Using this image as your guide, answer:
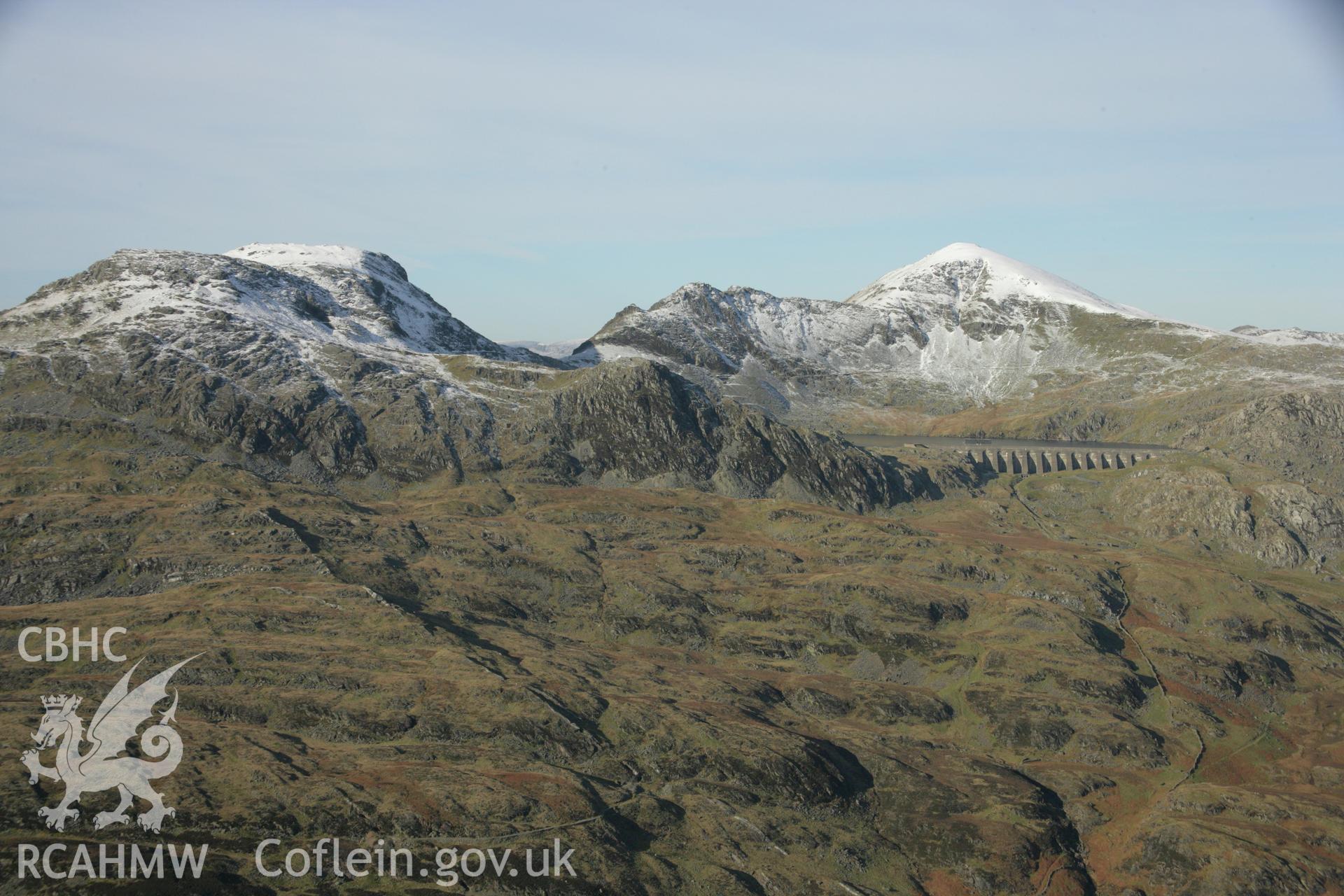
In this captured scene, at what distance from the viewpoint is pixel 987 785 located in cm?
17975

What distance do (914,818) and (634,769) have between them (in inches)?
1849

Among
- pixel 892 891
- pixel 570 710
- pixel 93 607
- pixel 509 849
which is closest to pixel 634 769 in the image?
pixel 570 710

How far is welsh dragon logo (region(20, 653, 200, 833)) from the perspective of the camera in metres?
134

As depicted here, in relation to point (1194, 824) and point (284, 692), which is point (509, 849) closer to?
point (284, 692)

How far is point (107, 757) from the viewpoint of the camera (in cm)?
14375

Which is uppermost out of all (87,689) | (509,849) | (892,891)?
(87,689)

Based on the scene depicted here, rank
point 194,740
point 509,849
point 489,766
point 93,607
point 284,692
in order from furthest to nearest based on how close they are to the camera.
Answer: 1. point 93,607
2. point 284,692
3. point 489,766
4. point 194,740
5. point 509,849

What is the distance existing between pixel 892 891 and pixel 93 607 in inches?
5977

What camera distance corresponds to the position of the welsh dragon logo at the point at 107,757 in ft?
438

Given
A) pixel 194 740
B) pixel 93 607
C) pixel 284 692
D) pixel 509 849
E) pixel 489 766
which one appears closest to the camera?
pixel 509 849

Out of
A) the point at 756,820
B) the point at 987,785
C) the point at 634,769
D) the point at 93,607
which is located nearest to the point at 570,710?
the point at 634,769

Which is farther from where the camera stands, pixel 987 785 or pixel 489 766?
pixel 987 785

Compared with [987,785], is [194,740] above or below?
above

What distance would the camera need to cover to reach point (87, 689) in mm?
162250
